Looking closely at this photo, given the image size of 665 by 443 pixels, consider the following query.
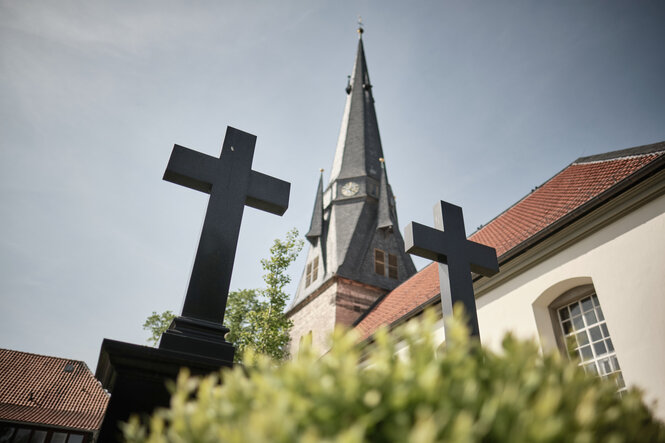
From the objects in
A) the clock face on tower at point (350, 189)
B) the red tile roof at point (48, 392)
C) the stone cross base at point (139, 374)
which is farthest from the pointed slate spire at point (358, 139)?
the stone cross base at point (139, 374)

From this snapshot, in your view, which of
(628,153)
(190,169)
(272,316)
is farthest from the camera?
(272,316)

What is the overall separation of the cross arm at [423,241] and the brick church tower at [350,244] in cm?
1451

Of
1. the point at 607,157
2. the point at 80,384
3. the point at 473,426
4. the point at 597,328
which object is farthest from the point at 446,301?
the point at 80,384

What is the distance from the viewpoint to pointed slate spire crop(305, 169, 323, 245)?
26141 millimetres

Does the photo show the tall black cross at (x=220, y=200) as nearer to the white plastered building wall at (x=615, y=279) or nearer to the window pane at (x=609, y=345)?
the white plastered building wall at (x=615, y=279)

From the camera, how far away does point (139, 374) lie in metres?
2.61

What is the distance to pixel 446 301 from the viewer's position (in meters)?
4.39

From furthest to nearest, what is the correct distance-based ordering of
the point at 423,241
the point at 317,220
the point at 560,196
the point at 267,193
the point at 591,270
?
1. the point at 317,220
2. the point at 560,196
3. the point at 591,270
4. the point at 423,241
5. the point at 267,193

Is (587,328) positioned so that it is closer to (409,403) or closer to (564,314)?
(564,314)

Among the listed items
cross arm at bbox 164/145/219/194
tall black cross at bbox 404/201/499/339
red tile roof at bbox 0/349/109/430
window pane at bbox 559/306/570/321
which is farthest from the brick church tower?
cross arm at bbox 164/145/219/194

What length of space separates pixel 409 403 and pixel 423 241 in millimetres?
3641

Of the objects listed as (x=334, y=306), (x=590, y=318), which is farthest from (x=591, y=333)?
(x=334, y=306)

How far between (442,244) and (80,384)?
2467 cm

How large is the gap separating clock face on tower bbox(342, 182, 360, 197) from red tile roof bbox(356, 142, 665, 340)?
1308 cm
